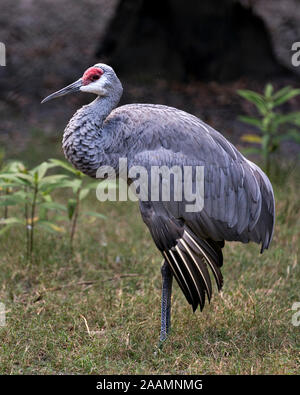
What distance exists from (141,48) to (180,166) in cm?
528

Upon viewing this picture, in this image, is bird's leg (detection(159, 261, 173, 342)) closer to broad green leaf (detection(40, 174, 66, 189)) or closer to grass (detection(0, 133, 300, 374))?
grass (detection(0, 133, 300, 374))

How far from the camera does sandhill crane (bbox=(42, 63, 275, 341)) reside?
158 inches

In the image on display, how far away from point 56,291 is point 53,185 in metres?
0.83

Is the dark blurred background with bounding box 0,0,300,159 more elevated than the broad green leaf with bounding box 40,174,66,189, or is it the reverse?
the dark blurred background with bounding box 0,0,300,159

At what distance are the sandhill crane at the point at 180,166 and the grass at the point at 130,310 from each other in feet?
1.03

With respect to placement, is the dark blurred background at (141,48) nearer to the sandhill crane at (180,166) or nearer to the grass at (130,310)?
the grass at (130,310)

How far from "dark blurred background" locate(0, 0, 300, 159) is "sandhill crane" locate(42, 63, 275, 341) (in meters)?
4.45

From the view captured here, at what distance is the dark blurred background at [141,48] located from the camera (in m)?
8.94

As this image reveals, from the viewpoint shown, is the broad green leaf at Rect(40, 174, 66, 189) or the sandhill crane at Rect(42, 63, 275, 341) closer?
the sandhill crane at Rect(42, 63, 275, 341)

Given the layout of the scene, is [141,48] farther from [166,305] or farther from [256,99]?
[166,305]

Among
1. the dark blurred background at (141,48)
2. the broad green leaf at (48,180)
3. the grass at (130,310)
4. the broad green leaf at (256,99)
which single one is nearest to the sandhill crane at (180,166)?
the grass at (130,310)

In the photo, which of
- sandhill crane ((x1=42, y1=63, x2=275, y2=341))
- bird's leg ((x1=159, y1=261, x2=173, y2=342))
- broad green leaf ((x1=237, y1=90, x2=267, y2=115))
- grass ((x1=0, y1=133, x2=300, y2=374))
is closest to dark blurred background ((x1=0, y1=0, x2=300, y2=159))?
broad green leaf ((x1=237, y1=90, x2=267, y2=115))

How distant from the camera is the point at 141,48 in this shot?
29.8 ft

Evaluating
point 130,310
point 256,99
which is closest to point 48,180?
point 130,310
